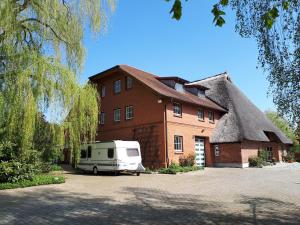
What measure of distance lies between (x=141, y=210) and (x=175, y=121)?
60.8 feet

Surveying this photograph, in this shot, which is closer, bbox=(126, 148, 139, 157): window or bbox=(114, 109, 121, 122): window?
bbox=(126, 148, 139, 157): window

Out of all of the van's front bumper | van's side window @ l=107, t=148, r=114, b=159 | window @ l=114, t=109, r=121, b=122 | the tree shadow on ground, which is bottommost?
the tree shadow on ground

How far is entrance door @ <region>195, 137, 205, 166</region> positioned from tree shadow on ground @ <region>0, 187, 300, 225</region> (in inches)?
709

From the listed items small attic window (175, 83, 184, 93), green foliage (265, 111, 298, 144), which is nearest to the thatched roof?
green foliage (265, 111, 298, 144)

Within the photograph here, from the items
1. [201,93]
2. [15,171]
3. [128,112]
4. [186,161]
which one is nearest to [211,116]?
[201,93]

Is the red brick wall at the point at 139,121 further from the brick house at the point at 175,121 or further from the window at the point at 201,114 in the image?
the window at the point at 201,114

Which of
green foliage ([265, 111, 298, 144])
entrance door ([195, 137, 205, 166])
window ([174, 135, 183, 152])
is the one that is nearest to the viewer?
green foliage ([265, 111, 298, 144])

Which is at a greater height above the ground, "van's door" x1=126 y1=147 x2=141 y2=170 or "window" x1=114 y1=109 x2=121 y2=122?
"window" x1=114 y1=109 x2=121 y2=122

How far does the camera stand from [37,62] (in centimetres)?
1667

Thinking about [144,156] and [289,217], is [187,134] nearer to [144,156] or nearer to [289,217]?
[144,156]

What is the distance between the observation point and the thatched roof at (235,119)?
32906mm

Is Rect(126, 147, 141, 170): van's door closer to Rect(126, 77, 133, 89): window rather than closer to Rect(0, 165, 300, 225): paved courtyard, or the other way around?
Rect(0, 165, 300, 225): paved courtyard

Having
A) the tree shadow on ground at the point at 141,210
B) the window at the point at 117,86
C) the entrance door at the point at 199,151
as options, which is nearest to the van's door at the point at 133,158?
the entrance door at the point at 199,151

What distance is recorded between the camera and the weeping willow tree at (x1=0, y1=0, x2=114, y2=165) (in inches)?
620
